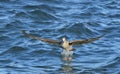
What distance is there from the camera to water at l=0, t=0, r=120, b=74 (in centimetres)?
2022

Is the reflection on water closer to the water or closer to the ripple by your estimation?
the water

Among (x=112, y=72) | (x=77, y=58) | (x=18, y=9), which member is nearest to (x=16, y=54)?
(x=77, y=58)

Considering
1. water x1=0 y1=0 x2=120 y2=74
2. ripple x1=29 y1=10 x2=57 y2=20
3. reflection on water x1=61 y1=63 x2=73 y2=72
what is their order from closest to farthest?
reflection on water x1=61 y1=63 x2=73 y2=72
water x1=0 y1=0 x2=120 y2=74
ripple x1=29 y1=10 x2=57 y2=20

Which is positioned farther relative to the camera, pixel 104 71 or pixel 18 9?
pixel 18 9

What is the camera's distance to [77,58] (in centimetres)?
2102

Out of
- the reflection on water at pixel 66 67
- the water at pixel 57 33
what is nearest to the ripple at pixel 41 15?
the water at pixel 57 33

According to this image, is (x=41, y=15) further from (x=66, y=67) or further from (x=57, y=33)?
(x=66, y=67)

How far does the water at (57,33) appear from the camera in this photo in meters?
20.2

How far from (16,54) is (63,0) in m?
6.10

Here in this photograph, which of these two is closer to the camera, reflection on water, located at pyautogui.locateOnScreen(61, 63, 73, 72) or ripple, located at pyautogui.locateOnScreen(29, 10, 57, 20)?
reflection on water, located at pyautogui.locateOnScreen(61, 63, 73, 72)

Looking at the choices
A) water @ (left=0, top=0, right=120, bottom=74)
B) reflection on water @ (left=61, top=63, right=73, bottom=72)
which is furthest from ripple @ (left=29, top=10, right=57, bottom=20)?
reflection on water @ (left=61, top=63, right=73, bottom=72)

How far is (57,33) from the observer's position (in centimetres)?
2344

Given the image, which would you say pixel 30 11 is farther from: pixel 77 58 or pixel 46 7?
pixel 77 58

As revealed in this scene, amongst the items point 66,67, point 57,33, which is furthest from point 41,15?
point 66,67
